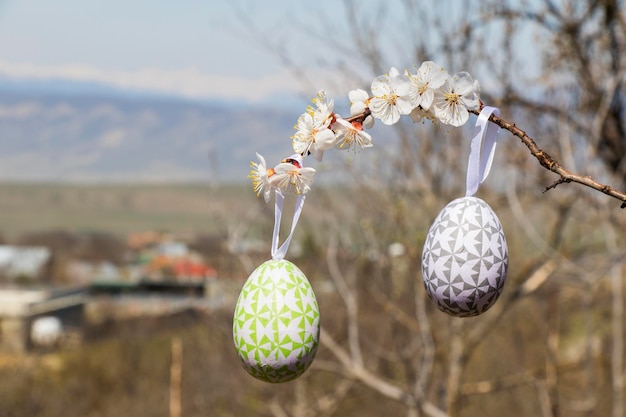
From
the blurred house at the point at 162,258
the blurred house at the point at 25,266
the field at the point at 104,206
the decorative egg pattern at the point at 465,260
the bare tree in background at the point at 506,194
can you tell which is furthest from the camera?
the field at the point at 104,206

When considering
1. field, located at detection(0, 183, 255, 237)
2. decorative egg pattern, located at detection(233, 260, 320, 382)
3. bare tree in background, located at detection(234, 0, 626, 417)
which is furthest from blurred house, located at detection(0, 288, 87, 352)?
field, located at detection(0, 183, 255, 237)

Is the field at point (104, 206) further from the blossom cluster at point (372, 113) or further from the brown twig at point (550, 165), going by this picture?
the brown twig at point (550, 165)

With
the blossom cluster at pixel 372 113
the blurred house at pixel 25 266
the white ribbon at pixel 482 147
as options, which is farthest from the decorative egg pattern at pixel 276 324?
the blurred house at pixel 25 266

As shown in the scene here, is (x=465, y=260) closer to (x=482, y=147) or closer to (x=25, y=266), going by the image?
(x=482, y=147)

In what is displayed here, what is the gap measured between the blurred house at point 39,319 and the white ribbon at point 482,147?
2955 cm

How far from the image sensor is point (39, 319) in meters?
35.6

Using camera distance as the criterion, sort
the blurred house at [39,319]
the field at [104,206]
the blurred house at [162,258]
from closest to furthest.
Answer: the blurred house at [162,258] < the blurred house at [39,319] < the field at [104,206]

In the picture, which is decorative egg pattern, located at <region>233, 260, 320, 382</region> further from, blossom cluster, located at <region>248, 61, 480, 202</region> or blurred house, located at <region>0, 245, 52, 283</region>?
blurred house, located at <region>0, 245, 52, 283</region>

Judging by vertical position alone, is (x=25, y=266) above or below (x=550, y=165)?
above

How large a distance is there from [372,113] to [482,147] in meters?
0.22

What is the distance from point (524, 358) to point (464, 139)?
4.62m

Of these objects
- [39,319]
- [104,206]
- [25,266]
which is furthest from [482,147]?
[104,206]

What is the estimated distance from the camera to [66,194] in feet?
476

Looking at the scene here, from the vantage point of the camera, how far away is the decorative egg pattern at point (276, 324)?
4.78 ft
